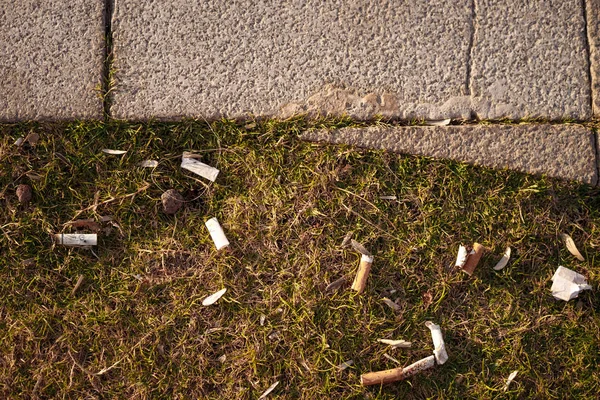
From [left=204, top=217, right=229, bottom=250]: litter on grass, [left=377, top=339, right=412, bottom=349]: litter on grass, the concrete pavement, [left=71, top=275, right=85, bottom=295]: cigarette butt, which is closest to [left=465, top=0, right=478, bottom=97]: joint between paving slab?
the concrete pavement

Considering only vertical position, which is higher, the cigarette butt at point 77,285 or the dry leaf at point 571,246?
the dry leaf at point 571,246

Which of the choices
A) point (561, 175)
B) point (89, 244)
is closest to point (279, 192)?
point (89, 244)

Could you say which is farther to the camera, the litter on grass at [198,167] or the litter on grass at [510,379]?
the litter on grass at [198,167]

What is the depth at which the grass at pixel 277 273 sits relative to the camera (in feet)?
7.16

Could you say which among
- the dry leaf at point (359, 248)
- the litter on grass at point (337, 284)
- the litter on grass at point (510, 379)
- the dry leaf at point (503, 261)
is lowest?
the litter on grass at point (510, 379)

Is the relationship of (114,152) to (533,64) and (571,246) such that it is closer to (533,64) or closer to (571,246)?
(533,64)

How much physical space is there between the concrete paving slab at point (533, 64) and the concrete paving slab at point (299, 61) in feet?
0.29

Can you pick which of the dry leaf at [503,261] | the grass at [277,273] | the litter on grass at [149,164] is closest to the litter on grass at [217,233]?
the grass at [277,273]

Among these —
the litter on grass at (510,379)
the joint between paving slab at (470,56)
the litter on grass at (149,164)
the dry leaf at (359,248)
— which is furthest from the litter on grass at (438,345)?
the litter on grass at (149,164)

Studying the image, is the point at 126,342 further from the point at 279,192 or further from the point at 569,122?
the point at 569,122

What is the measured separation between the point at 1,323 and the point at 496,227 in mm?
2045

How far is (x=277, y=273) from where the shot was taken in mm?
2229

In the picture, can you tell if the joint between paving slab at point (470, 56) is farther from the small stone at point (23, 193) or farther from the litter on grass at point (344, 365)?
the small stone at point (23, 193)

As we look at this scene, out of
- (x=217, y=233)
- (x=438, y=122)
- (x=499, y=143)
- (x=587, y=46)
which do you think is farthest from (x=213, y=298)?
(x=587, y=46)
